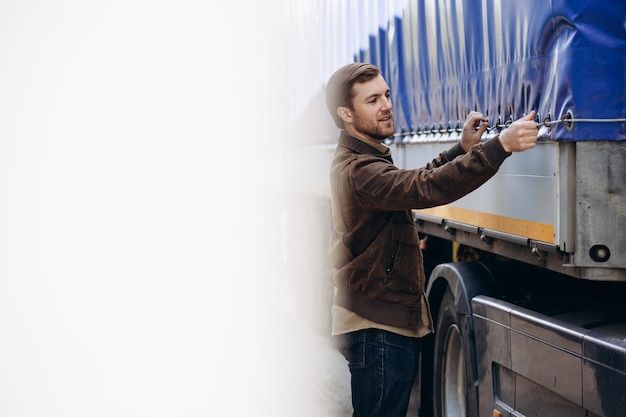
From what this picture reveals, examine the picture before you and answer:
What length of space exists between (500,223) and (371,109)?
0.89m

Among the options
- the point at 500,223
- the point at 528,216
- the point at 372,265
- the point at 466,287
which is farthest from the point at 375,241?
the point at 466,287

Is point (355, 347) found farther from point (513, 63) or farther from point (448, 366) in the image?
point (448, 366)

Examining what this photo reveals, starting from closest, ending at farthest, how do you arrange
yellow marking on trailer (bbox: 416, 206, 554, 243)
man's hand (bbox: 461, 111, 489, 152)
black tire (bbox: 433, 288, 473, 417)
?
yellow marking on trailer (bbox: 416, 206, 554, 243), man's hand (bbox: 461, 111, 489, 152), black tire (bbox: 433, 288, 473, 417)

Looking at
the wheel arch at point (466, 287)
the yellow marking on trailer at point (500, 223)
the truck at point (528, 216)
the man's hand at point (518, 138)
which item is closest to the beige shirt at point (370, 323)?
the truck at point (528, 216)

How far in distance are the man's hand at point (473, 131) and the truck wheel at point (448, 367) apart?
1104 mm

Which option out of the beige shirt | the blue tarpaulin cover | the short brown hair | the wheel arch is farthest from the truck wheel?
the short brown hair

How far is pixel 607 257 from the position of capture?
4266 millimetres

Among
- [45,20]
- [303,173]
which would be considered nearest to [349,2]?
[303,173]

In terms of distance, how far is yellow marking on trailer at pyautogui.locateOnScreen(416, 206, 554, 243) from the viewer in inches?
182

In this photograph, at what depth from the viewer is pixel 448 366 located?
21.2 feet

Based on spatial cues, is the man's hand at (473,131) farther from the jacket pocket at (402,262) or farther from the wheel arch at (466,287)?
the wheel arch at (466,287)

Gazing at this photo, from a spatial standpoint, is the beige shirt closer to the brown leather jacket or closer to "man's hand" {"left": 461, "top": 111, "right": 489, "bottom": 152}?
the brown leather jacket

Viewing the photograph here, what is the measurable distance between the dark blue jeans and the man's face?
824 millimetres

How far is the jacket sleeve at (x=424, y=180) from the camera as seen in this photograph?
14.3ft
